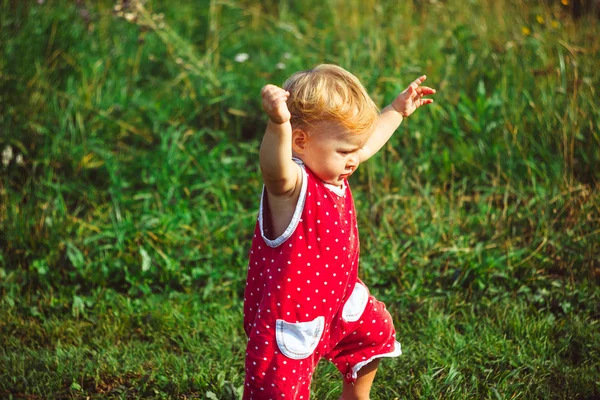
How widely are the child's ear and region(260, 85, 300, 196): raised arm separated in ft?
0.42

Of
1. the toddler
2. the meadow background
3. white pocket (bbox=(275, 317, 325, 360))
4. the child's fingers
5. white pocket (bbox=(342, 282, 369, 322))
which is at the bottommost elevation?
the meadow background

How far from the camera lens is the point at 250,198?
407cm

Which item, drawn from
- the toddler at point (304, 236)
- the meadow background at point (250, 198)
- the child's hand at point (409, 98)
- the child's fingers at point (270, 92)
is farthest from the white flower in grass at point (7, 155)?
the child's fingers at point (270, 92)

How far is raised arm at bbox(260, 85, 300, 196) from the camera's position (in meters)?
1.80

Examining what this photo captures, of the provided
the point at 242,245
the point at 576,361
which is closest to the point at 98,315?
the point at 242,245

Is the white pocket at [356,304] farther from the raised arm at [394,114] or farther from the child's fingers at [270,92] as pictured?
the child's fingers at [270,92]

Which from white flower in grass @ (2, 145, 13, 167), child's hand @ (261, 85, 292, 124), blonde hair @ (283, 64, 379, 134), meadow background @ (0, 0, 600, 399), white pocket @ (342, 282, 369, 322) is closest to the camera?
child's hand @ (261, 85, 292, 124)

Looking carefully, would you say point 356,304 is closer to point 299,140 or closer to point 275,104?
point 299,140

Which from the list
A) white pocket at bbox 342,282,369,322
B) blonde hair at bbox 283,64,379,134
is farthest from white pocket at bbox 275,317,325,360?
blonde hair at bbox 283,64,379,134

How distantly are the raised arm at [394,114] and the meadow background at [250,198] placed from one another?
3.03 feet

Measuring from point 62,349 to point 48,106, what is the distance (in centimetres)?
188

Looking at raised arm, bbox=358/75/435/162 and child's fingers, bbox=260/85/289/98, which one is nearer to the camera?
child's fingers, bbox=260/85/289/98

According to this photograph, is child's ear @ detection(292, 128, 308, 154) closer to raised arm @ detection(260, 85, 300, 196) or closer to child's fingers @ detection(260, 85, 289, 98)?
raised arm @ detection(260, 85, 300, 196)

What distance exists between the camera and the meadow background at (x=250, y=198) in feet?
9.45
